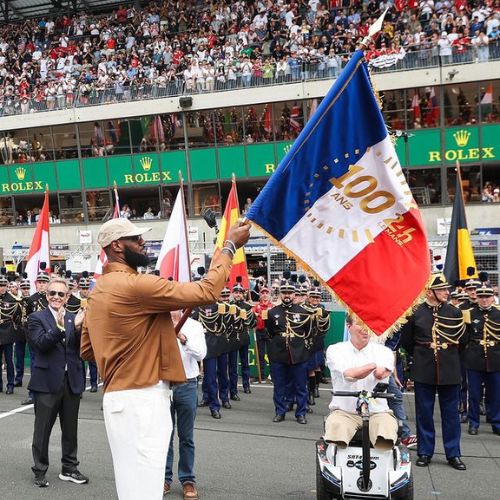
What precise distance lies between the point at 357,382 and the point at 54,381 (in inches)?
110

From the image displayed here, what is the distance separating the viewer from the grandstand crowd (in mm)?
25359

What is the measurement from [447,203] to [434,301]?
20.4m

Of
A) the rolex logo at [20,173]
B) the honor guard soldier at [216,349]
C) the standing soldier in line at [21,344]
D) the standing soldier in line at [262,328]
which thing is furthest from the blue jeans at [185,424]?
the rolex logo at [20,173]

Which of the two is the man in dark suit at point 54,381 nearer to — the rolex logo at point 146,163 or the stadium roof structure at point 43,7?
the rolex logo at point 146,163

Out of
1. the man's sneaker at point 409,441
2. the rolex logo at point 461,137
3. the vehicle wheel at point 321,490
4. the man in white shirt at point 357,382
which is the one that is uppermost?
the rolex logo at point 461,137

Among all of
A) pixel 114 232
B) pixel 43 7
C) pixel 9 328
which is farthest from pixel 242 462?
pixel 43 7

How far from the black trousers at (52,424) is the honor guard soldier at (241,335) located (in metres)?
4.61

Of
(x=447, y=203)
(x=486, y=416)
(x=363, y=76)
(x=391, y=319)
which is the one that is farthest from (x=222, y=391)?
(x=447, y=203)

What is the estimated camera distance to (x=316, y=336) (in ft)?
32.2

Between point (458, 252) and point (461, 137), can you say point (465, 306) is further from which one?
point (461, 137)

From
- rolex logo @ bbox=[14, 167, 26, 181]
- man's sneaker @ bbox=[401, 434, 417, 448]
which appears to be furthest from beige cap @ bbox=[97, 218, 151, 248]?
rolex logo @ bbox=[14, 167, 26, 181]

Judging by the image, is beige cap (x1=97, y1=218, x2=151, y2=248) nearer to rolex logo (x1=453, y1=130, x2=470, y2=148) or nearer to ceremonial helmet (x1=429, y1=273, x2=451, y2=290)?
ceremonial helmet (x1=429, y1=273, x2=451, y2=290)

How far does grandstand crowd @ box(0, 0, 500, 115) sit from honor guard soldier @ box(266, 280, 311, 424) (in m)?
16.0

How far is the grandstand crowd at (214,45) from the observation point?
25.4m
